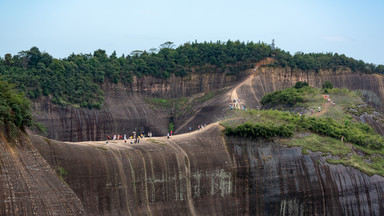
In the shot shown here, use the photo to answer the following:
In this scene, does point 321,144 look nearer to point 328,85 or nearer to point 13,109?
point 13,109

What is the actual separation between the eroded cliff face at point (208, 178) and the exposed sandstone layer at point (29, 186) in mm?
987

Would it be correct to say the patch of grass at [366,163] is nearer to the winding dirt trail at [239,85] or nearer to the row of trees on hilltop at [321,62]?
the winding dirt trail at [239,85]

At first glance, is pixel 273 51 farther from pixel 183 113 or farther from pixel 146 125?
pixel 146 125

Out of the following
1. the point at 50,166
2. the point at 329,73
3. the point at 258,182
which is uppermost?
the point at 329,73

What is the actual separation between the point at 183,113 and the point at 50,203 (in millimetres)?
52729

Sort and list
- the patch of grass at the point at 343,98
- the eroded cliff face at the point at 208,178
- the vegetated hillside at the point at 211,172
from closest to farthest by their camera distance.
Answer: the vegetated hillside at the point at 211,172
the eroded cliff face at the point at 208,178
the patch of grass at the point at 343,98

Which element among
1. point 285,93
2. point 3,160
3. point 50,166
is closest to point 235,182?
point 50,166

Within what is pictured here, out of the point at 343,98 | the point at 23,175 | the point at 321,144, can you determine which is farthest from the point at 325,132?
the point at 23,175

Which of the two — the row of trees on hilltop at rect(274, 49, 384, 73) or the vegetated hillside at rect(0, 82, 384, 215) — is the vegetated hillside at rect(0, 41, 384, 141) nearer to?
the row of trees on hilltop at rect(274, 49, 384, 73)

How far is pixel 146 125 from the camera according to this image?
80.7 metres

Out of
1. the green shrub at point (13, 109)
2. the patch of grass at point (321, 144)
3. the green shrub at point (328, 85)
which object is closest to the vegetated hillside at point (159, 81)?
the green shrub at point (328, 85)

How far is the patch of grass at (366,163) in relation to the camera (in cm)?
4925

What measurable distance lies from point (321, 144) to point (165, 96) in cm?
4278

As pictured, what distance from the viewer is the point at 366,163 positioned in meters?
50.9
